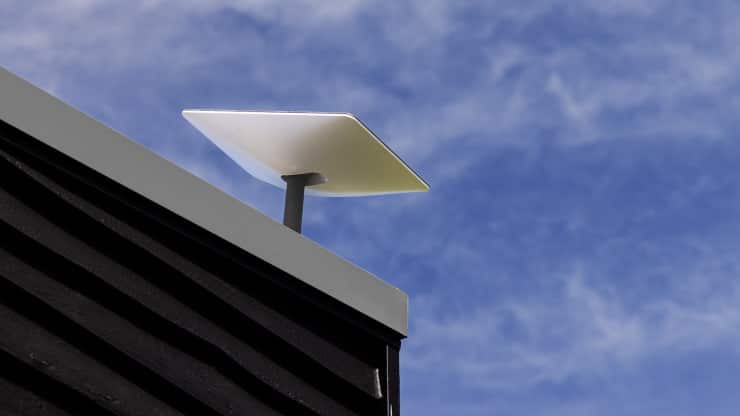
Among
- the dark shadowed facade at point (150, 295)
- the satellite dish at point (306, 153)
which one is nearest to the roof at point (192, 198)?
the dark shadowed facade at point (150, 295)

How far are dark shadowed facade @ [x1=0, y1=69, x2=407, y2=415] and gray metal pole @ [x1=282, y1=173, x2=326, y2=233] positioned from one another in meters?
0.63

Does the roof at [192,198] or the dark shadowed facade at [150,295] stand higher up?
the roof at [192,198]

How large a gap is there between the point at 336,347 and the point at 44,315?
87 centimetres

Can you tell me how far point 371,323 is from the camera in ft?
9.80

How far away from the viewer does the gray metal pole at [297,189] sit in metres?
3.54

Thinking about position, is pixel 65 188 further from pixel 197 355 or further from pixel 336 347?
pixel 336 347

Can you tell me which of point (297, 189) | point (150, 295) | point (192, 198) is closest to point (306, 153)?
point (297, 189)

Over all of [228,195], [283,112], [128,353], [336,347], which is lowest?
[128,353]

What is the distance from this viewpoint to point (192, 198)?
266 cm

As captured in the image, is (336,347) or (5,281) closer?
(5,281)

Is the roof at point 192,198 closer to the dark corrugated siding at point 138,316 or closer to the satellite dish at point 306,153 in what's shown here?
the dark corrugated siding at point 138,316

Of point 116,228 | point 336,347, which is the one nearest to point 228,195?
point 116,228

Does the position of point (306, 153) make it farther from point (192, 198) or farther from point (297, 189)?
point (192, 198)

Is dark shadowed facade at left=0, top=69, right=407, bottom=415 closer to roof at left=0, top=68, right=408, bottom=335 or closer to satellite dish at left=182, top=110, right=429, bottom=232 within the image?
roof at left=0, top=68, right=408, bottom=335
